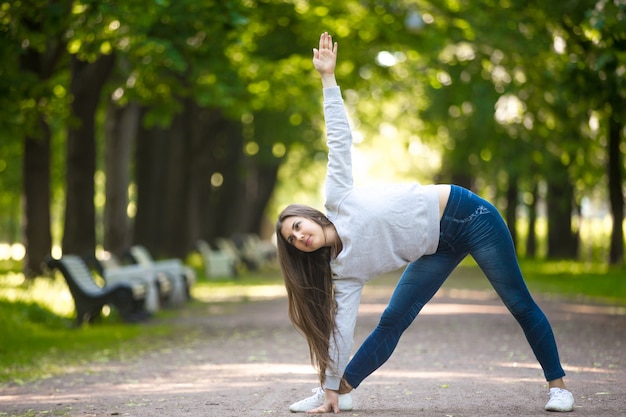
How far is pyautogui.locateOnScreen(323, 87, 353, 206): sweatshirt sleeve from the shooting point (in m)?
6.00

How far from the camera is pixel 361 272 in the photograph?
615 centimetres

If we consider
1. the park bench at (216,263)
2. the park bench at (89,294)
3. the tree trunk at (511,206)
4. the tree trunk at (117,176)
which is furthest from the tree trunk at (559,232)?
the park bench at (89,294)

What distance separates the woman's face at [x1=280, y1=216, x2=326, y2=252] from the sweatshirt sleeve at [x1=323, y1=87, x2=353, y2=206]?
16 centimetres

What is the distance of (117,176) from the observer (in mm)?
22516

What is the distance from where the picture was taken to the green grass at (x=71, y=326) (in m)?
10.8

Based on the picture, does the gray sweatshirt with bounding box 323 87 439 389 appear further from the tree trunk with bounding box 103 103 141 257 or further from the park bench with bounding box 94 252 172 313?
the tree trunk with bounding box 103 103 141 257

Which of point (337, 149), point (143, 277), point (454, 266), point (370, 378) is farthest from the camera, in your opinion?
point (143, 277)

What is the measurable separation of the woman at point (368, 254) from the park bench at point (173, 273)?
468 inches

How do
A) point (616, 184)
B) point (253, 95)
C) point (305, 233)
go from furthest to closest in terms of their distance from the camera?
point (253, 95) < point (616, 184) < point (305, 233)

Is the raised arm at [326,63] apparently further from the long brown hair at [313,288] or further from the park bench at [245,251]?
the park bench at [245,251]

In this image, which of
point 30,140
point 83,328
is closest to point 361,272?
point 83,328

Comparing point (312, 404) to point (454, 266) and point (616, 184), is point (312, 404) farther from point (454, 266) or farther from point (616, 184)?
point (616, 184)

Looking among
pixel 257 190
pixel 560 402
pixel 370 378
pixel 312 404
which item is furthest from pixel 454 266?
pixel 257 190

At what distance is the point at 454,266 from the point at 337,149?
1012 millimetres
